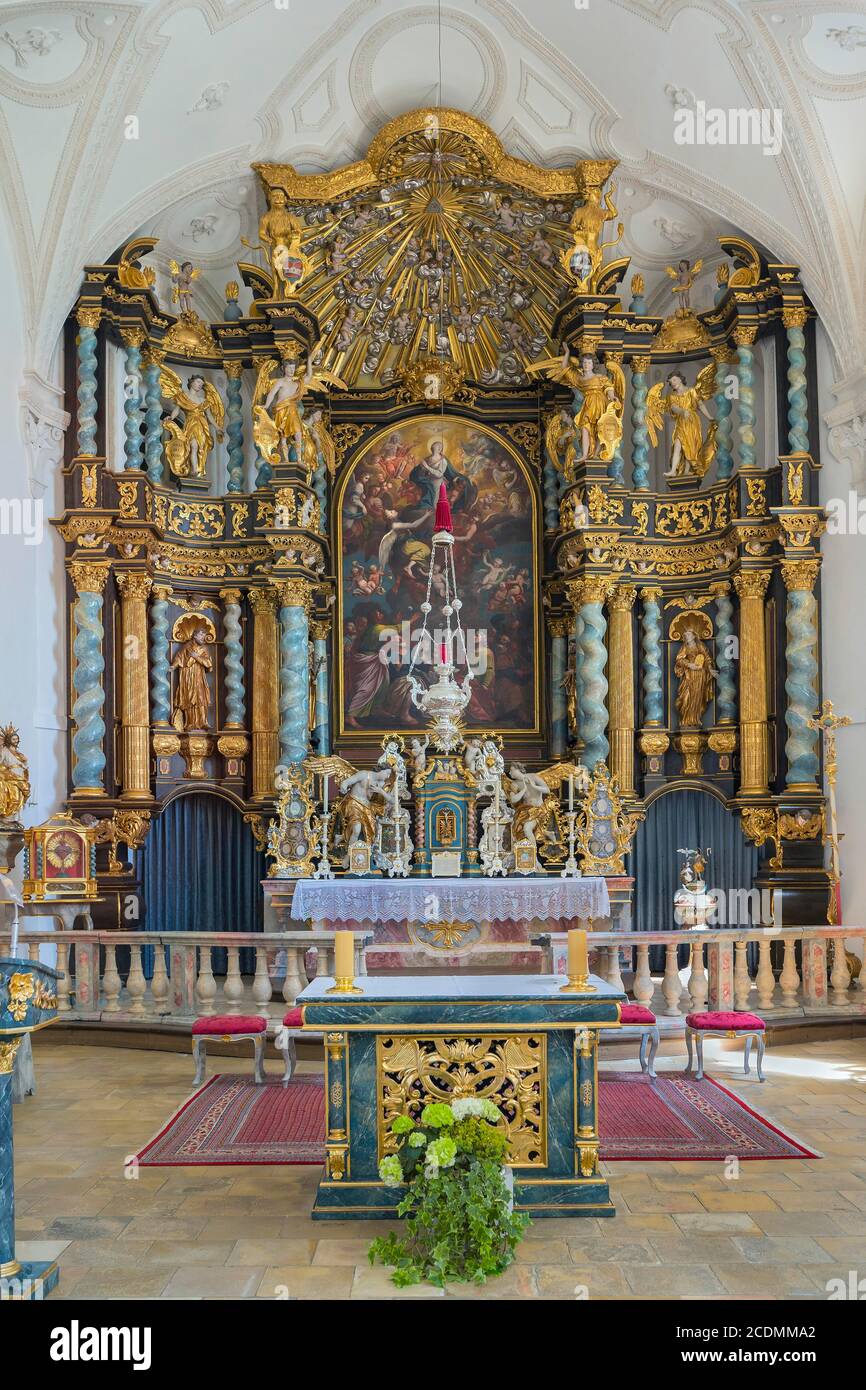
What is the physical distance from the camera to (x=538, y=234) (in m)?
15.7

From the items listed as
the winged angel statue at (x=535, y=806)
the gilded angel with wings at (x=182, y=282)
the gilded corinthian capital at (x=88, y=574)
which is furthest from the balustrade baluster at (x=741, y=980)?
the gilded angel with wings at (x=182, y=282)

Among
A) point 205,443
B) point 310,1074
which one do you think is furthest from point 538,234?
point 310,1074

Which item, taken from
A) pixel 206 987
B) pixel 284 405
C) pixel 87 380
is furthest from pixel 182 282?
pixel 206 987

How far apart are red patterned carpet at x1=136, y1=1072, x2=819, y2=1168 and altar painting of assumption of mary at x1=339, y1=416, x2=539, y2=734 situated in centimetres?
Answer: 777

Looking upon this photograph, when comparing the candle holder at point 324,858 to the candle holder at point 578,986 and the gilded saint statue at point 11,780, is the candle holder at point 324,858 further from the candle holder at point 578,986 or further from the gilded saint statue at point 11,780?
the candle holder at point 578,986

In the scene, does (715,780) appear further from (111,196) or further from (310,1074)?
(111,196)

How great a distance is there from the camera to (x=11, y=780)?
36.8 ft

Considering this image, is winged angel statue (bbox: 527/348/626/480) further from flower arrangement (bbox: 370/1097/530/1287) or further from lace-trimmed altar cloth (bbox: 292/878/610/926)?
flower arrangement (bbox: 370/1097/530/1287)

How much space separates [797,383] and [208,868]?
922 cm

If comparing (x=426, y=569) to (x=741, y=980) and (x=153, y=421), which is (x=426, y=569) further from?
(x=741, y=980)

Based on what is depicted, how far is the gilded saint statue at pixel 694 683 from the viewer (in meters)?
15.1

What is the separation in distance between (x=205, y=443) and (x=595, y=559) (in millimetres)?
5249

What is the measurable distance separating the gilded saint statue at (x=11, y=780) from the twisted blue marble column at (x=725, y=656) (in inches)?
318

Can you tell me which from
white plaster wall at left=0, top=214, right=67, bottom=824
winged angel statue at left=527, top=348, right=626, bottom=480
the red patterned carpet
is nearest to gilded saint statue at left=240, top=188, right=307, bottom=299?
winged angel statue at left=527, top=348, right=626, bottom=480
